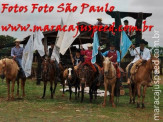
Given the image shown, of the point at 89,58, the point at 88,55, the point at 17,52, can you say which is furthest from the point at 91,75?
Result: the point at 17,52

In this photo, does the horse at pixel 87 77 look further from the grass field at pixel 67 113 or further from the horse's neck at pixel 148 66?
the horse's neck at pixel 148 66

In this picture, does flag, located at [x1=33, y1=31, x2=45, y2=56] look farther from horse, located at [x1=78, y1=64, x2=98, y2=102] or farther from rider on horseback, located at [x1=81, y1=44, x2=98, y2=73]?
→ horse, located at [x1=78, y1=64, x2=98, y2=102]

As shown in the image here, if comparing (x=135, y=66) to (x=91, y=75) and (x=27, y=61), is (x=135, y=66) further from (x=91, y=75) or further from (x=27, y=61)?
(x=27, y=61)

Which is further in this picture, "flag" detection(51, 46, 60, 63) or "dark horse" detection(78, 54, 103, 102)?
"flag" detection(51, 46, 60, 63)

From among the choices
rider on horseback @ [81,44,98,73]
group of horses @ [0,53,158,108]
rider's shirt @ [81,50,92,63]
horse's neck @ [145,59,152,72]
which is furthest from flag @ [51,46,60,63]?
horse's neck @ [145,59,152,72]

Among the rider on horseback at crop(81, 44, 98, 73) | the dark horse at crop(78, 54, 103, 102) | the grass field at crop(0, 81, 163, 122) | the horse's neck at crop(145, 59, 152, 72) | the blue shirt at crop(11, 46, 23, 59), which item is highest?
the blue shirt at crop(11, 46, 23, 59)

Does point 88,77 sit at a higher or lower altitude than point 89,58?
lower

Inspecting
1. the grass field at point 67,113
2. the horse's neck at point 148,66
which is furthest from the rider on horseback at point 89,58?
the horse's neck at point 148,66

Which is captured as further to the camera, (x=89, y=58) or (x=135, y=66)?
(x=89, y=58)

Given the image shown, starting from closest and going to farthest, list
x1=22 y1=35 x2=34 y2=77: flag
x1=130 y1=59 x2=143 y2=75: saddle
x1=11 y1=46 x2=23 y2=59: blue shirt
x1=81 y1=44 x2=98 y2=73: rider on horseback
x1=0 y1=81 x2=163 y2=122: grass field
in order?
x1=0 y1=81 x2=163 y2=122: grass field → x1=130 y1=59 x2=143 y2=75: saddle → x1=81 y1=44 x2=98 y2=73: rider on horseback → x1=22 y1=35 x2=34 y2=77: flag → x1=11 y1=46 x2=23 y2=59: blue shirt

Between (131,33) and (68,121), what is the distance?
10.6 meters

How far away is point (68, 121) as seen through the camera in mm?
9000

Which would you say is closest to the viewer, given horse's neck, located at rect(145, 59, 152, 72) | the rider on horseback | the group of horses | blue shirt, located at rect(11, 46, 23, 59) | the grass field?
the grass field

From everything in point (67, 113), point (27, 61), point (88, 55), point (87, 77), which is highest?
point (88, 55)
